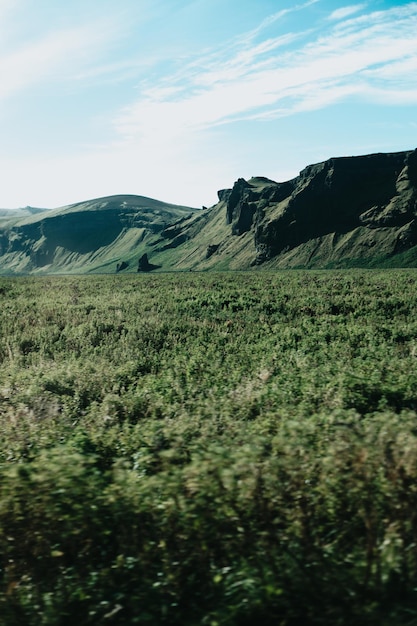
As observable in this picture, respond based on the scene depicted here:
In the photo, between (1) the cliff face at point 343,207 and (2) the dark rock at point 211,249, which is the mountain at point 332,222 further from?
(2) the dark rock at point 211,249

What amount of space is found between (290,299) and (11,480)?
3349 cm

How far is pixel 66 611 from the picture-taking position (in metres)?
4.70

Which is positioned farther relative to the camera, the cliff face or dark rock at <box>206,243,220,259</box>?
dark rock at <box>206,243,220,259</box>

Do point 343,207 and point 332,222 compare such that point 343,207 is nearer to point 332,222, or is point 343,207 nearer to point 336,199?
point 336,199

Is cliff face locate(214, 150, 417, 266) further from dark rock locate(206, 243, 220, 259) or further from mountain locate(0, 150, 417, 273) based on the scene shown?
dark rock locate(206, 243, 220, 259)

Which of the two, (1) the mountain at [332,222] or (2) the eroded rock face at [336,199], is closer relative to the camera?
(1) the mountain at [332,222]

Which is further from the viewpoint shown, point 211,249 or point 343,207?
point 211,249

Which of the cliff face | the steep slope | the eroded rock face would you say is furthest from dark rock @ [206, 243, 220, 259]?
the eroded rock face

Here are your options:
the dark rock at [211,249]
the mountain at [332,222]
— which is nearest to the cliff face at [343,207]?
the mountain at [332,222]

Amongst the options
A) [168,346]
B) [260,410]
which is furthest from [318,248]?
[260,410]

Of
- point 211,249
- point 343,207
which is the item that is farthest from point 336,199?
point 211,249

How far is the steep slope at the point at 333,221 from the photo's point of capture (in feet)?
431

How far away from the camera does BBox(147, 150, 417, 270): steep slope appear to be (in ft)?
431

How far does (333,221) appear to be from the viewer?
148 meters
